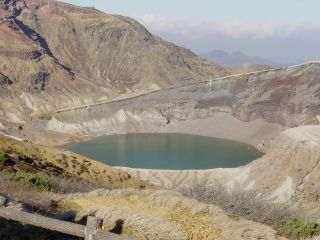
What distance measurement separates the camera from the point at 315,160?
70.7 metres

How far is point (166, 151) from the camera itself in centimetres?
12000

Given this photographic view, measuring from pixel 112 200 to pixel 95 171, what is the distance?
1330 inches

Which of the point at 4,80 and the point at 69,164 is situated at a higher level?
the point at 69,164

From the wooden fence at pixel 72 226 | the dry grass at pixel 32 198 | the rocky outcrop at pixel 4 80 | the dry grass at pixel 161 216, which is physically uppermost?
the wooden fence at pixel 72 226

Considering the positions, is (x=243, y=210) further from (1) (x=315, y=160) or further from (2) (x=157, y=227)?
(1) (x=315, y=160)

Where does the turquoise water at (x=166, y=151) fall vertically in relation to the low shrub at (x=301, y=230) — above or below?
below

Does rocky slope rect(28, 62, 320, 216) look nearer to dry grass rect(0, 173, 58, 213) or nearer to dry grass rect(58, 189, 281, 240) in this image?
dry grass rect(58, 189, 281, 240)

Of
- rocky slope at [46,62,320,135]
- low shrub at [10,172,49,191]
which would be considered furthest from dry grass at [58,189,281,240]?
rocky slope at [46,62,320,135]

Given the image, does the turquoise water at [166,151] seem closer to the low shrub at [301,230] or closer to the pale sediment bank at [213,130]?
the pale sediment bank at [213,130]

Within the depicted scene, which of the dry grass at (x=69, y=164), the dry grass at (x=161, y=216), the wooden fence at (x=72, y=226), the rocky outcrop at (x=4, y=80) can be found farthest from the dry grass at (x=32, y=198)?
the rocky outcrop at (x=4, y=80)

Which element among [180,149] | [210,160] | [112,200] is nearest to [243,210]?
[112,200]

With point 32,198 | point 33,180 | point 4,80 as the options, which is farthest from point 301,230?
point 4,80

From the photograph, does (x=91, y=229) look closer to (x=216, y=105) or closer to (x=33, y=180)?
(x=33, y=180)

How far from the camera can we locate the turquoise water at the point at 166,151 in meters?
104
